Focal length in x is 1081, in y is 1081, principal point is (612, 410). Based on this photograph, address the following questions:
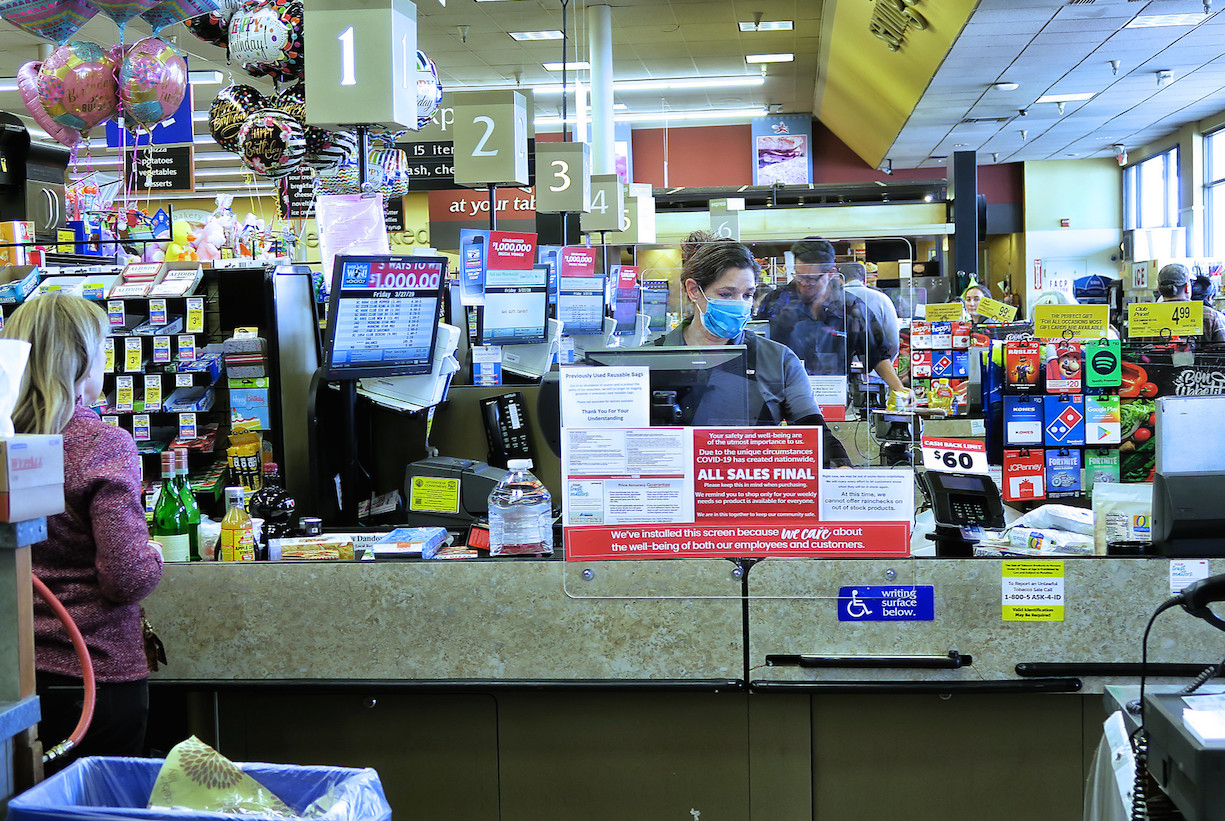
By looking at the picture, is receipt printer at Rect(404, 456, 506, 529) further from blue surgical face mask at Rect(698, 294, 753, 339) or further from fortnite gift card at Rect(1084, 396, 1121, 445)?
fortnite gift card at Rect(1084, 396, 1121, 445)

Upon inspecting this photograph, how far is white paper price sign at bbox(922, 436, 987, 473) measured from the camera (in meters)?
2.96

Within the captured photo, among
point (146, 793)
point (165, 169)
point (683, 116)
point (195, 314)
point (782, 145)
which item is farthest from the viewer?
point (782, 145)

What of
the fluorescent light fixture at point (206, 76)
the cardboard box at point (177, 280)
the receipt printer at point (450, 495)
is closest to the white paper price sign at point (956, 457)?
the receipt printer at point (450, 495)

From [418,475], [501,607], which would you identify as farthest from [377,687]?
[418,475]

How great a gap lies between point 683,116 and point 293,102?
49.9 ft

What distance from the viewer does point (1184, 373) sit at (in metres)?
5.62

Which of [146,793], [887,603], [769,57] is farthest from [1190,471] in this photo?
[769,57]

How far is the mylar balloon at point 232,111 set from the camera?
524cm

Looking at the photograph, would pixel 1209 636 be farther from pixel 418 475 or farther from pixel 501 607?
pixel 418 475

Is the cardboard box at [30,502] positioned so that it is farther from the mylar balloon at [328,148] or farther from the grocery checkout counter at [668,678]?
the mylar balloon at [328,148]

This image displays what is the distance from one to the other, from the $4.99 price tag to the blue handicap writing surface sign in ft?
16.4

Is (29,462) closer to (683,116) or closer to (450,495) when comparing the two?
(450,495)

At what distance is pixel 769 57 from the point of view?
15.1 metres

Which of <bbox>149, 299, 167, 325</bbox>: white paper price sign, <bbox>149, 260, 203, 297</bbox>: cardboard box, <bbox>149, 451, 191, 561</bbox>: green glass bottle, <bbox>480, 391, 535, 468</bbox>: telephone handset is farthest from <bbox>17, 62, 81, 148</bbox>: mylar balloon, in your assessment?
<bbox>149, 451, 191, 561</bbox>: green glass bottle
